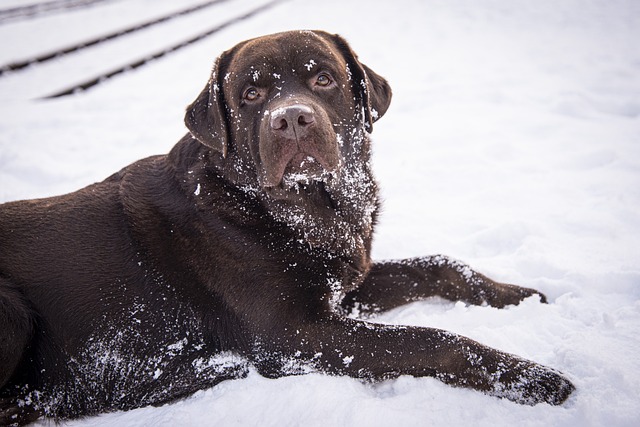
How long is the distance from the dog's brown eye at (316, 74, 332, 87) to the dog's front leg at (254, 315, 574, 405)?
1317 mm

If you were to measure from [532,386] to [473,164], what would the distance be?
2.80 meters

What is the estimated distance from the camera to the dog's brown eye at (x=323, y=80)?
8.48ft

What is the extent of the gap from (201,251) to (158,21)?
1186 cm

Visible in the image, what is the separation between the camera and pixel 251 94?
2.56m

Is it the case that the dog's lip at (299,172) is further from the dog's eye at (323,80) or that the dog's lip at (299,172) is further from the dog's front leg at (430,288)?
the dog's front leg at (430,288)

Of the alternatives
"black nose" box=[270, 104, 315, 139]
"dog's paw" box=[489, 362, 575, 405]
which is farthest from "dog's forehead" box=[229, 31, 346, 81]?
"dog's paw" box=[489, 362, 575, 405]

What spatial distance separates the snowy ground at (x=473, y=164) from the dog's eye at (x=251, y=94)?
1545mm

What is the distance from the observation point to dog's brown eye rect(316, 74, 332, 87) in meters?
2.58

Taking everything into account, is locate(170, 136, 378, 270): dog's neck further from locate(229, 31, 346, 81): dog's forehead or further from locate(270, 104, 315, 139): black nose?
locate(229, 31, 346, 81): dog's forehead

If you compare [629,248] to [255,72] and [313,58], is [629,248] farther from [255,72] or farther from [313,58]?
[255,72]

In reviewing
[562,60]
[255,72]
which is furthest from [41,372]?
[562,60]

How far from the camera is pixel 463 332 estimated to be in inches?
102

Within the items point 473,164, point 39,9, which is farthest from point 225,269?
point 39,9

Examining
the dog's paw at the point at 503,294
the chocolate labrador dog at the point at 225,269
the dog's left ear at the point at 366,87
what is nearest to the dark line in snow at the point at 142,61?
the chocolate labrador dog at the point at 225,269
